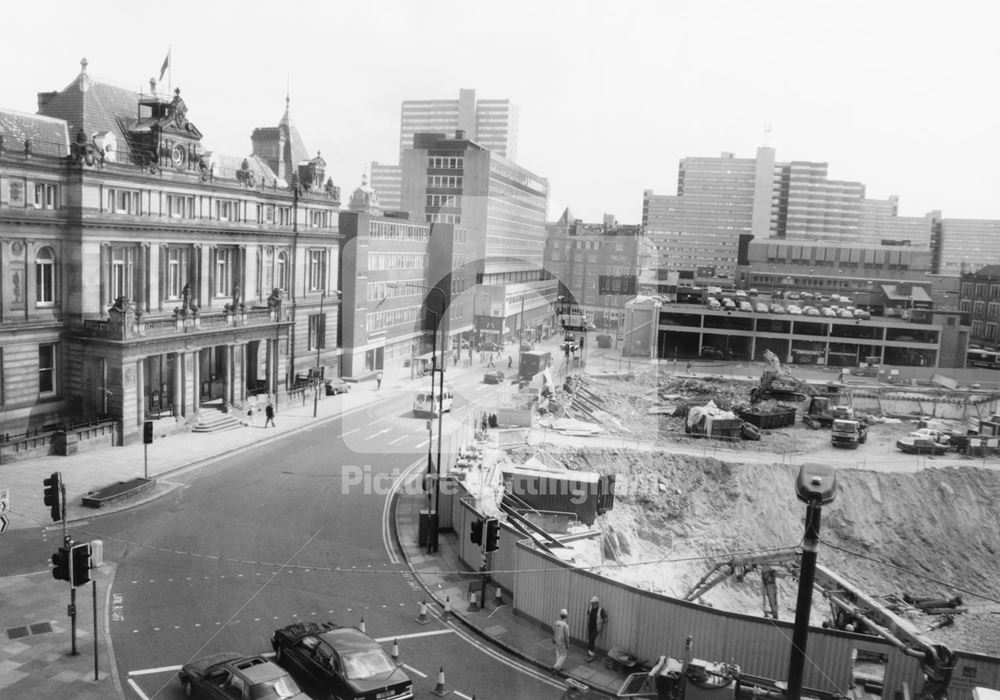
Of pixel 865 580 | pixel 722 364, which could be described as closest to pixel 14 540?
pixel 865 580

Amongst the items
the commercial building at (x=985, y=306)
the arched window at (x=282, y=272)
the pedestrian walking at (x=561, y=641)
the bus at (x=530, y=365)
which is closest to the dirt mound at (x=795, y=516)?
the pedestrian walking at (x=561, y=641)

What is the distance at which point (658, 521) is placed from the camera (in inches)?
1890

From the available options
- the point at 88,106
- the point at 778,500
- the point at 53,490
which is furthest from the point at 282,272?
the point at 778,500

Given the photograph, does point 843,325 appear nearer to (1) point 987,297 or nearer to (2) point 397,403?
(1) point 987,297

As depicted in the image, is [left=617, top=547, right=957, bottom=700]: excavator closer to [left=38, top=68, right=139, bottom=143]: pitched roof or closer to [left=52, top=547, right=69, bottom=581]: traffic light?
[left=52, top=547, right=69, bottom=581]: traffic light

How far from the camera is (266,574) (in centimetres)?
2930

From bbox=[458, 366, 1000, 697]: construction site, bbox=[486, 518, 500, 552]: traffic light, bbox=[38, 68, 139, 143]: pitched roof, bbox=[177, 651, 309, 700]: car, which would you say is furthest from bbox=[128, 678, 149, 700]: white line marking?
bbox=[38, 68, 139, 143]: pitched roof

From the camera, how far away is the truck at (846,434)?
61.2m

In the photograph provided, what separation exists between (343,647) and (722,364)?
86.6 m

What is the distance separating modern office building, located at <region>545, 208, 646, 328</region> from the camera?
141750mm

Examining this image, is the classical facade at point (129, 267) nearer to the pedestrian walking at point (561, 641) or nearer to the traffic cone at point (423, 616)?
the traffic cone at point (423, 616)

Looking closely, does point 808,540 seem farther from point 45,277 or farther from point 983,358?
point 983,358

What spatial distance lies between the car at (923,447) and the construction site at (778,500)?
121 mm

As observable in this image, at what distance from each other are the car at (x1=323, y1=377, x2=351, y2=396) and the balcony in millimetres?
Answer: 8582
